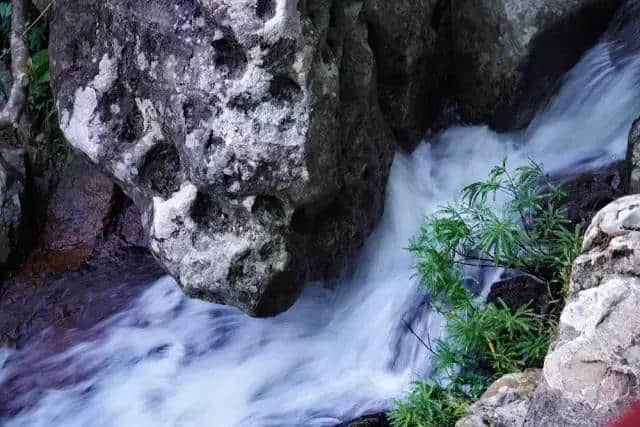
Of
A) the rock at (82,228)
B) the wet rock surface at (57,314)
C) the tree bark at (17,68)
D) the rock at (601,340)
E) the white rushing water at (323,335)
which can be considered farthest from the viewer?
the rock at (82,228)

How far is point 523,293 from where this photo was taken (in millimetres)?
3906

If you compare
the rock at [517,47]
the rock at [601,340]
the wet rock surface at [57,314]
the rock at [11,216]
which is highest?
the rock at [11,216]

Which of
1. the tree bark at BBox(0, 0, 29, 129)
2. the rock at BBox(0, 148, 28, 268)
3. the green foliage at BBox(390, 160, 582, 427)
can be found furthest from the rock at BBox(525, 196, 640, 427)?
the rock at BBox(0, 148, 28, 268)

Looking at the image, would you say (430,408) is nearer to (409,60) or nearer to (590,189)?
(590,189)

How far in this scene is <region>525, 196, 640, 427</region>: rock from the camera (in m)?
2.47

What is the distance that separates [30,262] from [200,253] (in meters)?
2.18

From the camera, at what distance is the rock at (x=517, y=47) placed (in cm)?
496

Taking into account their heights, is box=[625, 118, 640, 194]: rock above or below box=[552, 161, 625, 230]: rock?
above

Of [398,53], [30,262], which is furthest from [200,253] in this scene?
[30,262]

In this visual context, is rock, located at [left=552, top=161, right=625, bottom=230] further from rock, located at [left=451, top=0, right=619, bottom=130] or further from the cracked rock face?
the cracked rock face

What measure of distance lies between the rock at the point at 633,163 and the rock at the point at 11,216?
401 centimetres

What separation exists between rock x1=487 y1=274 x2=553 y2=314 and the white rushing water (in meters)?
0.43

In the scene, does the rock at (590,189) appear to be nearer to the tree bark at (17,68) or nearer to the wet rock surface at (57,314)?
the wet rock surface at (57,314)

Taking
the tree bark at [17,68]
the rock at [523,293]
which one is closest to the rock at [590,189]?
the rock at [523,293]
